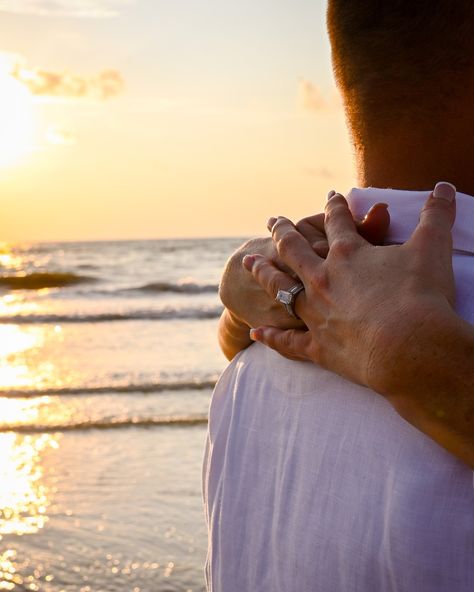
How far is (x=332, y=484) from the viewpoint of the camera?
1.14 m

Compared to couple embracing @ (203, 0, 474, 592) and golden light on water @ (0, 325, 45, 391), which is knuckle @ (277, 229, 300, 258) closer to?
couple embracing @ (203, 0, 474, 592)

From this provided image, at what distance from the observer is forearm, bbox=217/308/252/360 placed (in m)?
1.53

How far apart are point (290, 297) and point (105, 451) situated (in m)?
5.33

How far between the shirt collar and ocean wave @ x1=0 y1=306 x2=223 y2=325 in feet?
46.4

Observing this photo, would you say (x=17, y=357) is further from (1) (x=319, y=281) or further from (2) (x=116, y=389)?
(1) (x=319, y=281)

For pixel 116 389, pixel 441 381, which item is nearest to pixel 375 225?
pixel 441 381

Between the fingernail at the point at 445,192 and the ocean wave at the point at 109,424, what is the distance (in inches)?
239

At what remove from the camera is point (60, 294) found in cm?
2252

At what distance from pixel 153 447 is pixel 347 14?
17.7 feet

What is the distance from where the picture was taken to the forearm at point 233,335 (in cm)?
153

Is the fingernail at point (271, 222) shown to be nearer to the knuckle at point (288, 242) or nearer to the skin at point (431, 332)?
the knuckle at point (288, 242)

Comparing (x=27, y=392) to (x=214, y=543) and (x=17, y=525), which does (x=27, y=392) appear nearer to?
(x=17, y=525)

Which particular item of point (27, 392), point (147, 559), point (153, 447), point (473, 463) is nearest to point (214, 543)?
point (473, 463)

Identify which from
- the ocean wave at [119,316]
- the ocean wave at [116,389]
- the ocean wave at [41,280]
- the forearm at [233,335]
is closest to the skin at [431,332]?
the forearm at [233,335]
